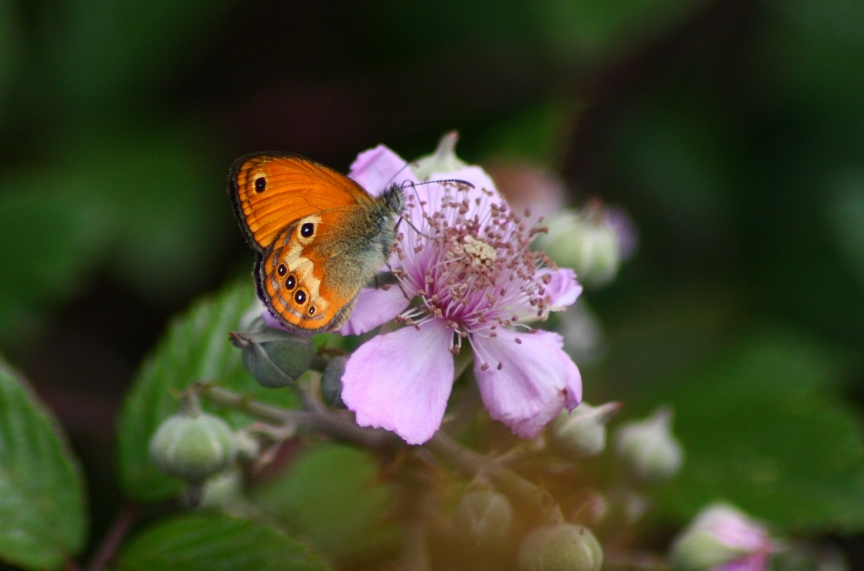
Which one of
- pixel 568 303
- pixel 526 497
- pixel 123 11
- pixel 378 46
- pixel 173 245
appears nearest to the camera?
pixel 526 497

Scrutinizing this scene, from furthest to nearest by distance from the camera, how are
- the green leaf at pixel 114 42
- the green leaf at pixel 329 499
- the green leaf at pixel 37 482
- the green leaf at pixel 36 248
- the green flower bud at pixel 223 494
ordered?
the green leaf at pixel 114 42 → the green leaf at pixel 36 248 → the green leaf at pixel 329 499 → the green flower bud at pixel 223 494 → the green leaf at pixel 37 482

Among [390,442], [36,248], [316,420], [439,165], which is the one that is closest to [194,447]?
[316,420]

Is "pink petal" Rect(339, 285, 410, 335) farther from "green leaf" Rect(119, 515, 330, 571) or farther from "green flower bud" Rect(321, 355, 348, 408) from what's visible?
"green leaf" Rect(119, 515, 330, 571)

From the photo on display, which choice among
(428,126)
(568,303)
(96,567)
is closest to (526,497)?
(568,303)

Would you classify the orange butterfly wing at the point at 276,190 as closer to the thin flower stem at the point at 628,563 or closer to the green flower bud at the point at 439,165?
the green flower bud at the point at 439,165

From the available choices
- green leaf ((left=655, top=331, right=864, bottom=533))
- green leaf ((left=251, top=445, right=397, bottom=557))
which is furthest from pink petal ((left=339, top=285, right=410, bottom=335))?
green leaf ((left=655, top=331, right=864, bottom=533))

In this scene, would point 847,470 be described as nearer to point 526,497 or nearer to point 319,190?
point 526,497

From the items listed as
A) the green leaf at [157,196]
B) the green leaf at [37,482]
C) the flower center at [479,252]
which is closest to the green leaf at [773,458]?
the flower center at [479,252]

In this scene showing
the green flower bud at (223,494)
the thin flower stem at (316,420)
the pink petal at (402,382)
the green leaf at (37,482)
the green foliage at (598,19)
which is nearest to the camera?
the pink petal at (402,382)
